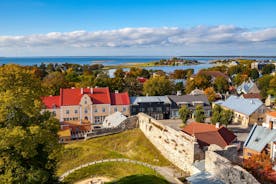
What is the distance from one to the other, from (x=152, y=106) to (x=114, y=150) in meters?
23.3

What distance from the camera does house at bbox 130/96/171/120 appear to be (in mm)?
50875

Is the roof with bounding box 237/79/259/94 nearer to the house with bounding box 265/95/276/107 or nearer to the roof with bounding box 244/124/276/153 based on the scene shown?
the house with bounding box 265/95/276/107

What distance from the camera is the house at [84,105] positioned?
1859 inches

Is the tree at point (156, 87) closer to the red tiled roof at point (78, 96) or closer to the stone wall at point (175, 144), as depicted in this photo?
the red tiled roof at point (78, 96)

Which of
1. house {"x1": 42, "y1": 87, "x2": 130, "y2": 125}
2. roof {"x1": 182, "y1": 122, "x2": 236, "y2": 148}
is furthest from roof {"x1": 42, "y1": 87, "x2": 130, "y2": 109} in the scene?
roof {"x1": 182, "y1": 122, "x2": 236, "y2": 148}

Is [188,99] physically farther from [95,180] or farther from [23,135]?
[23,135]

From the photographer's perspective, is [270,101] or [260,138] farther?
[270,101]

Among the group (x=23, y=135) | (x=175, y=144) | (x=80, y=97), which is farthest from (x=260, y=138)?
(x=80, y=97)

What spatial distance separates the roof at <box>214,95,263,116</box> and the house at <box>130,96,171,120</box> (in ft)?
36.1

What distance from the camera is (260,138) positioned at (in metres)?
29.5

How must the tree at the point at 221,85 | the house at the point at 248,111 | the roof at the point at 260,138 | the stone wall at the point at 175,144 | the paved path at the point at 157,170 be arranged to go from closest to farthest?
1. the paved path at the point at 157,170
2. the stone wall at the point at 175,144
3. the roof at the point at 260,138
4. the house at the point at 248,111
5. the tree at the point at 221,85

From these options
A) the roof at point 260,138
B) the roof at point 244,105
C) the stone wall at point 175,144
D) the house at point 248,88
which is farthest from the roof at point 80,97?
the house at point 248,88

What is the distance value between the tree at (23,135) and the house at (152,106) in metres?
35.9

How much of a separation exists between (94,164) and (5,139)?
13868mm
